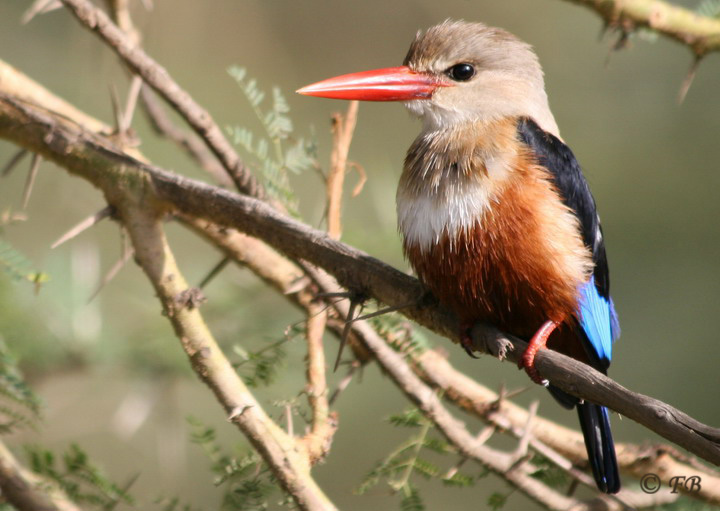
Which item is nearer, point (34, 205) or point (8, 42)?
point (34, 205)

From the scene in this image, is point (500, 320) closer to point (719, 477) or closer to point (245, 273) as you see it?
point (719, 477)

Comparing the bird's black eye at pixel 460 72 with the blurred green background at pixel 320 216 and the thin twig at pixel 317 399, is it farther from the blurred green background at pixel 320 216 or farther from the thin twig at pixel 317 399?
the thin twig at pixel 317 399

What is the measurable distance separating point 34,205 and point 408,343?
11.9 feet

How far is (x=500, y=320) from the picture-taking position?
272 centimetres

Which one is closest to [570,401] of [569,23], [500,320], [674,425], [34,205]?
[500,320]

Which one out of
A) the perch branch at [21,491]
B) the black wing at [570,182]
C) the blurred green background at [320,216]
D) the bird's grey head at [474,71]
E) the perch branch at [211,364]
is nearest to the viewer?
the perch branch at [211,364]

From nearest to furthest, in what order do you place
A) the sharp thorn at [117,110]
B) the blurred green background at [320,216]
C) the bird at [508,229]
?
1. the bird at [508,229]
2. the sharp thorn at [117,110]
3. the blurred green background at [320,216]

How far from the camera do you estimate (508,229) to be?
8.53ft

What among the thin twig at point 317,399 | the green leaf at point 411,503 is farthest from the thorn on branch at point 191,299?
the green leaf at point 411,503

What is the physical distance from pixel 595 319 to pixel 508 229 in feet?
1.42

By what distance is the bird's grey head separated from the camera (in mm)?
3055

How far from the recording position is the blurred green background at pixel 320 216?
384cm

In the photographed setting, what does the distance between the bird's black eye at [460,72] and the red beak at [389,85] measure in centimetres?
5

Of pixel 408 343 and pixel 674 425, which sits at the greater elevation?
pixel 674 425
